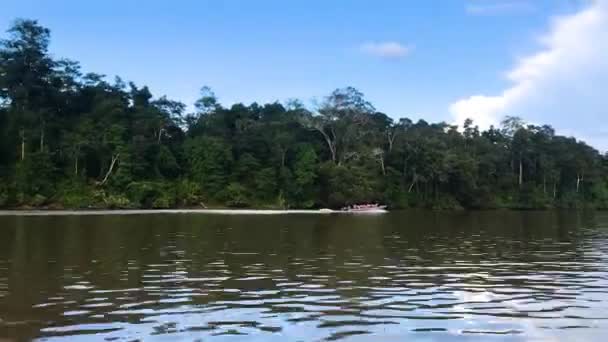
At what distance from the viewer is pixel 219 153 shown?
6169 centimetres

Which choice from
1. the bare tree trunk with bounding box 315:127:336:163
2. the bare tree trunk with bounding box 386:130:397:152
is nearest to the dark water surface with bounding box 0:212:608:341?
the bare tree trunk with bounding box 315:127:336:163

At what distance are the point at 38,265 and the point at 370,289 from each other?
29.0 ft

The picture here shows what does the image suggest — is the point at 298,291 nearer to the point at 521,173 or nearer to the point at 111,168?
the point at 111,168

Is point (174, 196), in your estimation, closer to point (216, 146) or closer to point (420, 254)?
point (216, 146)

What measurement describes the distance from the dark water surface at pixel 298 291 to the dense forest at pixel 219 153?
37481mm

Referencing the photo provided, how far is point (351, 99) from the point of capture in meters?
71.0

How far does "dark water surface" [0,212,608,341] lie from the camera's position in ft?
26.2

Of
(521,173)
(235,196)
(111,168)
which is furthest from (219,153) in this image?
(521,173)

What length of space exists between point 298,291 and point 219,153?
51559mm

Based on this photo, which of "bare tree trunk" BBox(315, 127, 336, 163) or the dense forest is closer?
the dense forest

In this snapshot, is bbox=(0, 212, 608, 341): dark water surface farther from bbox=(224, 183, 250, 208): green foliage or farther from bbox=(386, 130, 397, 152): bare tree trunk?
bbox=(386, 130, 397, 152): bare tree trunk

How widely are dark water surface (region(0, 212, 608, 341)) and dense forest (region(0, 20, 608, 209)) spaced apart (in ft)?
123

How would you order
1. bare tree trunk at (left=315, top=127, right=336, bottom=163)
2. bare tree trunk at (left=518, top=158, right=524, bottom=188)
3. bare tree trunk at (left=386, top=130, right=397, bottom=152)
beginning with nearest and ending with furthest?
1. bare tree trunk at (left=315, top=127, right=336, bottom=163)
2. bare tree trunk at (left=386, top=130, right=397, bottom=152)
3. bare tree trunk at (left=518, top=158, right=524, bottom=188)

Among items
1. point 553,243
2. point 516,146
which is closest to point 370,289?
point 553,243
